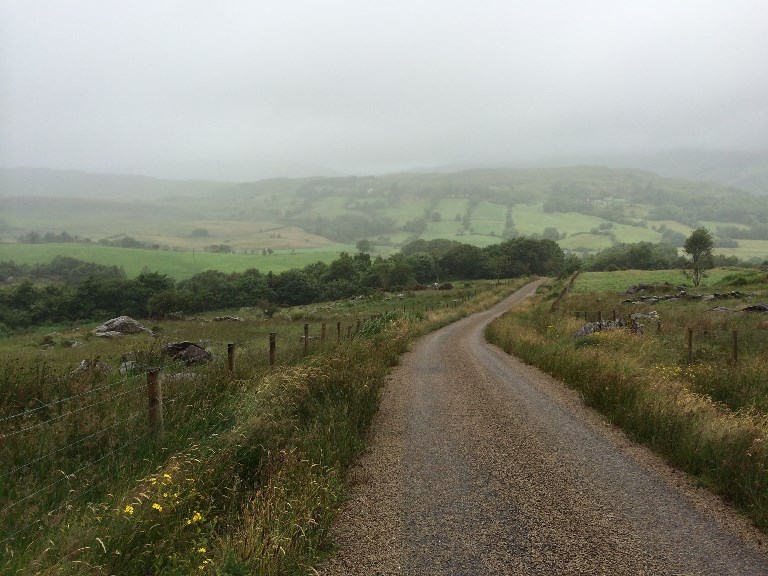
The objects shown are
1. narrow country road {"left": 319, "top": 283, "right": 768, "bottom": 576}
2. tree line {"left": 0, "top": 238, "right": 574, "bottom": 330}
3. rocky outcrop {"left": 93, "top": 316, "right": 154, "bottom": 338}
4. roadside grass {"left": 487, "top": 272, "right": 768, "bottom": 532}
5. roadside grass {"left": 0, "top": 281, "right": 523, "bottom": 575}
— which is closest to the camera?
roadside grass {"left": 0, "top": 281, "right": 523, "bottom": 575}

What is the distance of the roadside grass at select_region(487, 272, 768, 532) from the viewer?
6789 mm

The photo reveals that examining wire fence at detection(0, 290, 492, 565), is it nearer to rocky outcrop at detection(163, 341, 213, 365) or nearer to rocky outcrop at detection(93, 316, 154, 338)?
rocky outcrop at detection(163, 341, 213, 365)

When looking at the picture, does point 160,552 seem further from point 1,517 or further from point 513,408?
point 513,408

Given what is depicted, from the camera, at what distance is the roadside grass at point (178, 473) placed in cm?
452

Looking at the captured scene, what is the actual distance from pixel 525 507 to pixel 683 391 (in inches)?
249

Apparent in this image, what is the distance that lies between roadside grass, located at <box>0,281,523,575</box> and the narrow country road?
0.60m

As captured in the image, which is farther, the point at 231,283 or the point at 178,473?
the point at 231,283

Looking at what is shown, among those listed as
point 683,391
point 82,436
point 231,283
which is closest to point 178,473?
point 82,436

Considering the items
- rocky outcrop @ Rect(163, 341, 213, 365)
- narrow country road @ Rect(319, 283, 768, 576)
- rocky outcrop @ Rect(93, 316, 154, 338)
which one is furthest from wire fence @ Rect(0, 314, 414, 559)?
rocky outcrop @ Rect(93, 316, 154, 338)

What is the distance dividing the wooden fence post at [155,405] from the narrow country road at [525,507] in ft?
10.0

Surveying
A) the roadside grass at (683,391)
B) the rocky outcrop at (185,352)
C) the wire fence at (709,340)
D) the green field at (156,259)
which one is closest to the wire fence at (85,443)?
the rocky outcrop at (185,352)

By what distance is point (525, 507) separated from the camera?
6238 millimetres

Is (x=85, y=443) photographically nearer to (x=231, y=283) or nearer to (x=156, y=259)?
(x=231, y=283)

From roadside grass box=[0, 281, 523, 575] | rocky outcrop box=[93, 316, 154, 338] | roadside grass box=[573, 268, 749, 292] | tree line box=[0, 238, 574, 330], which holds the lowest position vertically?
tree line box=[0, 238, 574, 330]
